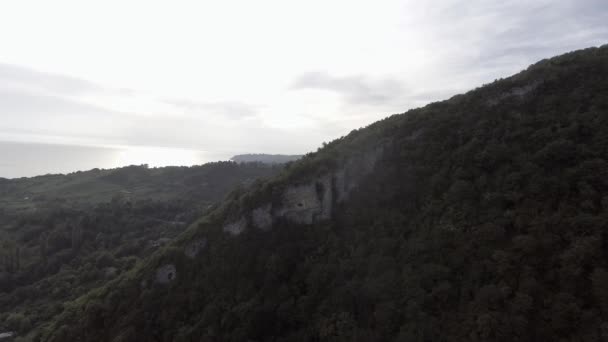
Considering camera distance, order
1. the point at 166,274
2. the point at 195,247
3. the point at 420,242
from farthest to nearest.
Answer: the point at 195,247 → the point at 166,274 → the point at 420,242

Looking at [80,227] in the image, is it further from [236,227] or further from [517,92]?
[517,92]

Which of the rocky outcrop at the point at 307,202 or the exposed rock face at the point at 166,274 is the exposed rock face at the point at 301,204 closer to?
the rocky outcrop at the point at 307,202

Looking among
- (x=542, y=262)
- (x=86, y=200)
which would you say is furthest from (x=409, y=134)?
(x=86, y=200)

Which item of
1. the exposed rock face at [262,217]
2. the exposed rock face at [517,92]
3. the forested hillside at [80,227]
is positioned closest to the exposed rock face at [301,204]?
the exposed rock face at [262,217]

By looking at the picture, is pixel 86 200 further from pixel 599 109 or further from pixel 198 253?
pixel 599 109

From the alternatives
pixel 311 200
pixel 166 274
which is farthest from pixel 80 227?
pixel 311 200
